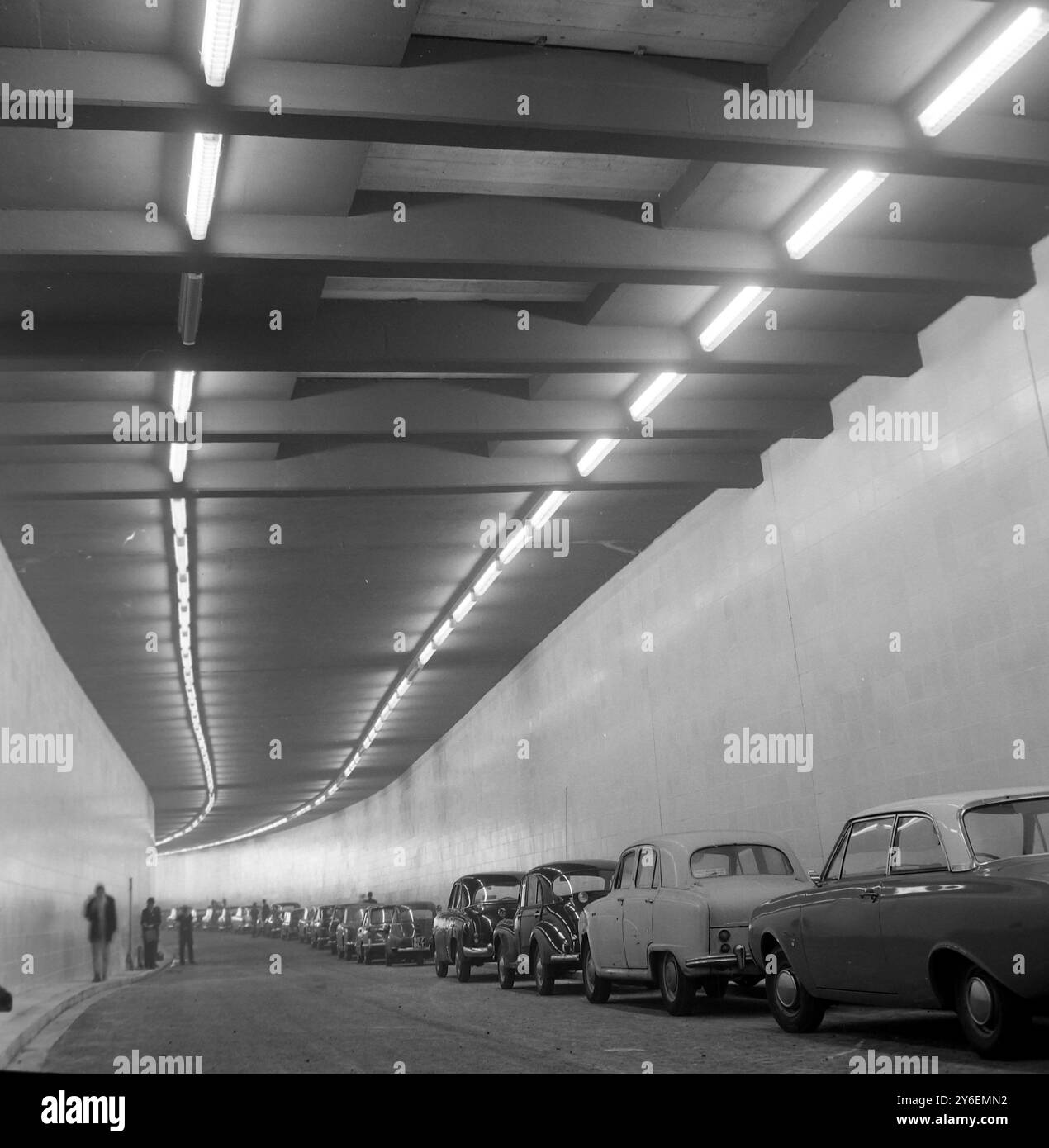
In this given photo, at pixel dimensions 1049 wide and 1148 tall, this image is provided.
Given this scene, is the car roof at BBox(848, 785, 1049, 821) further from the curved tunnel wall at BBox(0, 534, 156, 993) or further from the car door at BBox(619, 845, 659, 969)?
the curved tunnel wall at BBox(0, 534, 156, 993)

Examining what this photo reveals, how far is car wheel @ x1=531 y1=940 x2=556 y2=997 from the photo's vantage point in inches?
585

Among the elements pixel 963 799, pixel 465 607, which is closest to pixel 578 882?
pixel 465 607

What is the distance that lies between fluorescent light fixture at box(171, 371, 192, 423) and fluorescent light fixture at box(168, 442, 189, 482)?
1.58ft

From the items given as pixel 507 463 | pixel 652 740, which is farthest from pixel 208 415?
pixel 652 740

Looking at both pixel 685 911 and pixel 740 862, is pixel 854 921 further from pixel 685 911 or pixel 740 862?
pixel 740 862

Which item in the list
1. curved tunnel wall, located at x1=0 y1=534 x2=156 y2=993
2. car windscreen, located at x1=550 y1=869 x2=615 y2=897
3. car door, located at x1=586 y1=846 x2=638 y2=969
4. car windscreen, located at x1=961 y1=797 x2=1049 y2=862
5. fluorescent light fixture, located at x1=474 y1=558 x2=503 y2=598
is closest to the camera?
car windscreen, located at x1=961 y1=797 x2=1049 y2=862

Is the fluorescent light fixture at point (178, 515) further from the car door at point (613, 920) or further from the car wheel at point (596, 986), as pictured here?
the car wheel at point (596, 986)

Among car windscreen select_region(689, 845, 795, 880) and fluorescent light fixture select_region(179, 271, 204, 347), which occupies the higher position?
fluorescent light fixture select_region(179, 271, 204, 347)

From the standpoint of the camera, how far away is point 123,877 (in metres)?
33.4

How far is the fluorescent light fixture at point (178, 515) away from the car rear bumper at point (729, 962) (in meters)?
9.10

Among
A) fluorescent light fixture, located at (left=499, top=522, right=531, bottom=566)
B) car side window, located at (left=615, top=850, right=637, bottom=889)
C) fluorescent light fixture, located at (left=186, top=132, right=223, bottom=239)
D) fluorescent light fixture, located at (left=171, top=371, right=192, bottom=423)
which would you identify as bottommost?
car side window, located at (left=615, top=850, right=637, bottom=889)

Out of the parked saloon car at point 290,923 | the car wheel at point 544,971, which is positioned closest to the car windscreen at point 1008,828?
the car wheel at point 544,971

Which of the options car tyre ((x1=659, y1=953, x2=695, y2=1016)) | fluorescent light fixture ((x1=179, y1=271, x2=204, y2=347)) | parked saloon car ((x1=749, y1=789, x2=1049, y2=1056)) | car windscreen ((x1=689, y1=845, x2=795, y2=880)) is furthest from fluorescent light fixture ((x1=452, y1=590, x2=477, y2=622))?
parked saloon car ((x1=749, y1=789, x2=1049, y2=1056))

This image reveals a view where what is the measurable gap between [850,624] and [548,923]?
5.44 meters
